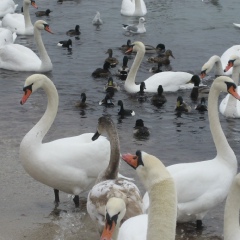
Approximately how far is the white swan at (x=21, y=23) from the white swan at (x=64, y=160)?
12913 mm

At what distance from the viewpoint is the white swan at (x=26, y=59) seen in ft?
56.1

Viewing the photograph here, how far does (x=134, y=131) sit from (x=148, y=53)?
6479mm

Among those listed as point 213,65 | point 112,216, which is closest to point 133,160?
point 112,216

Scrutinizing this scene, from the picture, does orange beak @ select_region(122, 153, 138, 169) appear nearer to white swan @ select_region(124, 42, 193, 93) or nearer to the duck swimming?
white swan @ select_region(124, 42, 193, 93)

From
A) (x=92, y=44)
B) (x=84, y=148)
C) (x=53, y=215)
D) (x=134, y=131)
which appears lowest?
(x=92, y=44)

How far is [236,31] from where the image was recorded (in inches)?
840

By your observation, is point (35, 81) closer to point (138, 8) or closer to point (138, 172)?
point (138, 172)

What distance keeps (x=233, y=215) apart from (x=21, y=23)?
642 inches

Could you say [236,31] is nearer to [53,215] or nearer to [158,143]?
[158,143]

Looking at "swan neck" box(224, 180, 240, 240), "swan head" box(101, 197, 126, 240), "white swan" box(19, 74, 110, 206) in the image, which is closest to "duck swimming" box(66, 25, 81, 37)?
"white swan" box(19, 74, 110, 206)

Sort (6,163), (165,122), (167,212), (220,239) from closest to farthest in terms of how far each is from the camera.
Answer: (167,212) → (220,239) → (6,163) → (165,122)

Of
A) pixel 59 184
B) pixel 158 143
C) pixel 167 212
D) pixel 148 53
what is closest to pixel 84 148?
pixel 59 184

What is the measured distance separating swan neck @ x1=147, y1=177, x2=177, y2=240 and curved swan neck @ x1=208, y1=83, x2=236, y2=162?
416 cm

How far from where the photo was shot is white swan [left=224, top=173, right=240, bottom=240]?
654 centimetres
